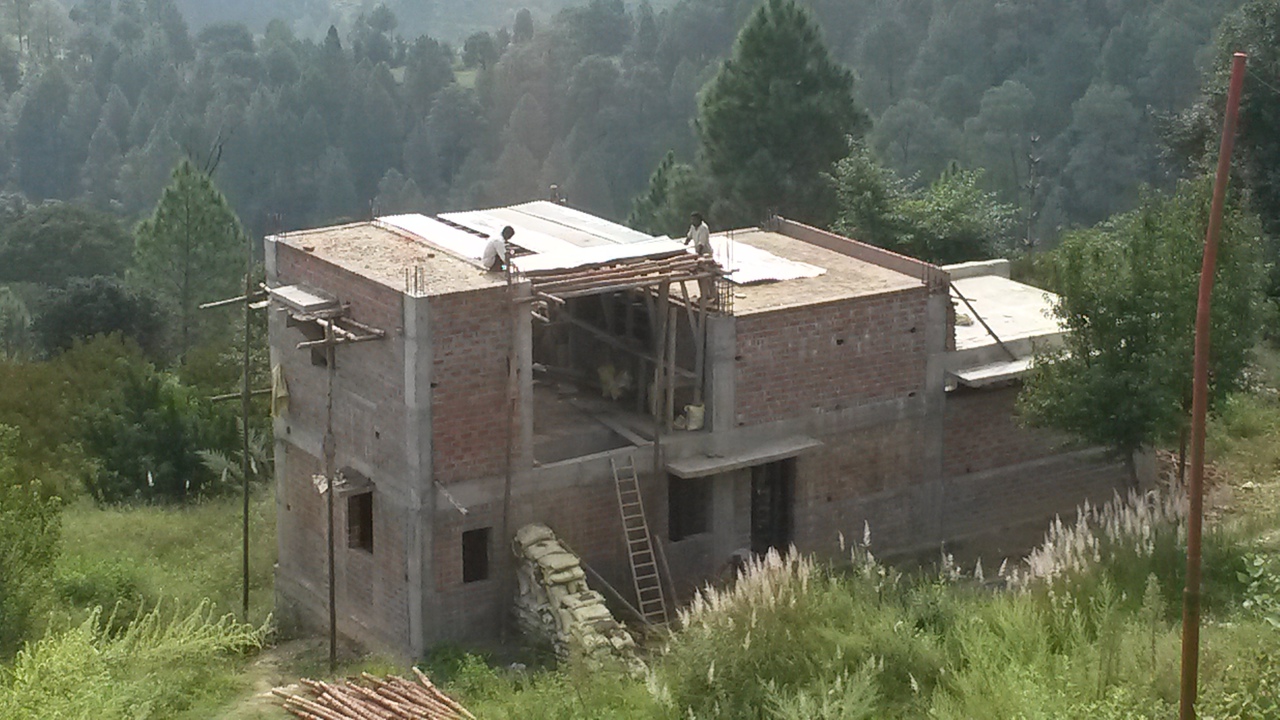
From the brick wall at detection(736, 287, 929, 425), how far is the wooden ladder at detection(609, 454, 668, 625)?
1619 mm

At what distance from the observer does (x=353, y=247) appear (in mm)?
22547

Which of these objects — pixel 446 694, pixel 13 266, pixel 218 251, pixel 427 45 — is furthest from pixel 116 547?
pixel 427 45

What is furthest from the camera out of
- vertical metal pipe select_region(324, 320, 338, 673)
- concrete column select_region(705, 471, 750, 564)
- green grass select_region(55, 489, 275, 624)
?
green grass select_region(55, 489, 275, 624)

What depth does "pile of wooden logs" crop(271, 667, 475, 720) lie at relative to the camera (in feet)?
56.6

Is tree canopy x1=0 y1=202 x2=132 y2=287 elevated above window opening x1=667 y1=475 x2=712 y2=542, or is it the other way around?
window opening x1=667 y1=475 x2=712 y2=542

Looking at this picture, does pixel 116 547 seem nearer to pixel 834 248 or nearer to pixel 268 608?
pixel 268 608

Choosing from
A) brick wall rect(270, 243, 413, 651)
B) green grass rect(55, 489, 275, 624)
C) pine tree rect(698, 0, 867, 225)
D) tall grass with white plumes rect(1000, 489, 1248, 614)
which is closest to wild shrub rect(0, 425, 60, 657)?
green grass rect(55, 489, 275, 624)

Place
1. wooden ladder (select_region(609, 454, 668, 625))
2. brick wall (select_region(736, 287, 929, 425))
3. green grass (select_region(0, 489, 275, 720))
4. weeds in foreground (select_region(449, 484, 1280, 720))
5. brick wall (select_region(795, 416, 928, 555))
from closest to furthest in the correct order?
weeds in foreground (select_region(449, 484, 1280, 720)), green grass (select_region(0, 489, 275, 720)), wooden ladder (select_region(609, 454, 668, 625)), brick wall (select_region(736, 287, 929, 425)), brick wall (select_region(795, 416, 928, 555))

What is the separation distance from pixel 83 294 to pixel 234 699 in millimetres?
30992

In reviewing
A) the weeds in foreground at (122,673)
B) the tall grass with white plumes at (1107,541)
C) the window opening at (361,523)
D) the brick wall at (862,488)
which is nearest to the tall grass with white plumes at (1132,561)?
the tall grass with white plumes at (1107,541)

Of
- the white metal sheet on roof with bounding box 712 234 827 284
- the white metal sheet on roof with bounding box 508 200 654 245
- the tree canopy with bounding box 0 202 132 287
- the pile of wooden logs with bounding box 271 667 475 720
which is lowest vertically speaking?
the tree canopy with bounding box 0 202 132 287

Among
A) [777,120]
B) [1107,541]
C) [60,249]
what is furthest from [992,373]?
[60,249]

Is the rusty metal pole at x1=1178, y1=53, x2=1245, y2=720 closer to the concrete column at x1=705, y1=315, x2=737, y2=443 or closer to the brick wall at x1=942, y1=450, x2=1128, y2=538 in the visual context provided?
the concrete column at x1=705, y1=315, x2=737, y2=443

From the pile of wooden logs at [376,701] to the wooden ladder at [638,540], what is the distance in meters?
3.56
